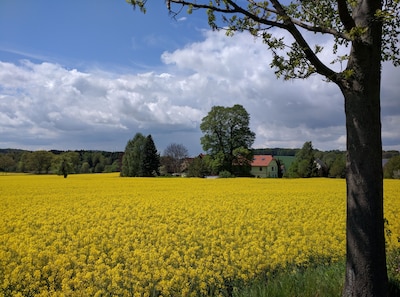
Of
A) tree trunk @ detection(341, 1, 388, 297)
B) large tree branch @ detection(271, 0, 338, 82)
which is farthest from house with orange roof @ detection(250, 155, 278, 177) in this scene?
large tree branch @ detection(271, 0, 338, 82)

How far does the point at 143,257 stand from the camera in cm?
673

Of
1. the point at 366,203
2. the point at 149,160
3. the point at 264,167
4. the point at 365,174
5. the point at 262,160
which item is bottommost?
the point at 366,203

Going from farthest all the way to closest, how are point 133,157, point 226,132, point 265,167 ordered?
point 265,167, point 133,157, point 226,132

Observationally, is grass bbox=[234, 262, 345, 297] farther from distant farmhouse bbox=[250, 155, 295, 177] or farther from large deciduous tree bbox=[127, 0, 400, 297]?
distant farmhouse bbox=[250, 155, 295, 177]

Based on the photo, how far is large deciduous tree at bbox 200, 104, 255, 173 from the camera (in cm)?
4778

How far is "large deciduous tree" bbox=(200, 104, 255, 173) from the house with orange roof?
24.2 metres

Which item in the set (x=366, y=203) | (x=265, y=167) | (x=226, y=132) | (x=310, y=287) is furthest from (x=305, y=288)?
(x=265, y=167)

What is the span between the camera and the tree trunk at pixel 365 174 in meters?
4.27

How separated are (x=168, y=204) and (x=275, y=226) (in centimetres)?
574

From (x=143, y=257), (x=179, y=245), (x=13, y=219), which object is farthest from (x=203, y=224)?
(x=13, y=219)

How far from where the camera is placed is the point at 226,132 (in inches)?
1900

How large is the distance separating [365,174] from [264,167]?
6890 centimetres

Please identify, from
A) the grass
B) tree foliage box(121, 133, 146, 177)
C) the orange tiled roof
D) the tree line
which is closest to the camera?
the grass

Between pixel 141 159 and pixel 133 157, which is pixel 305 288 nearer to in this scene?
pixel 141 159
